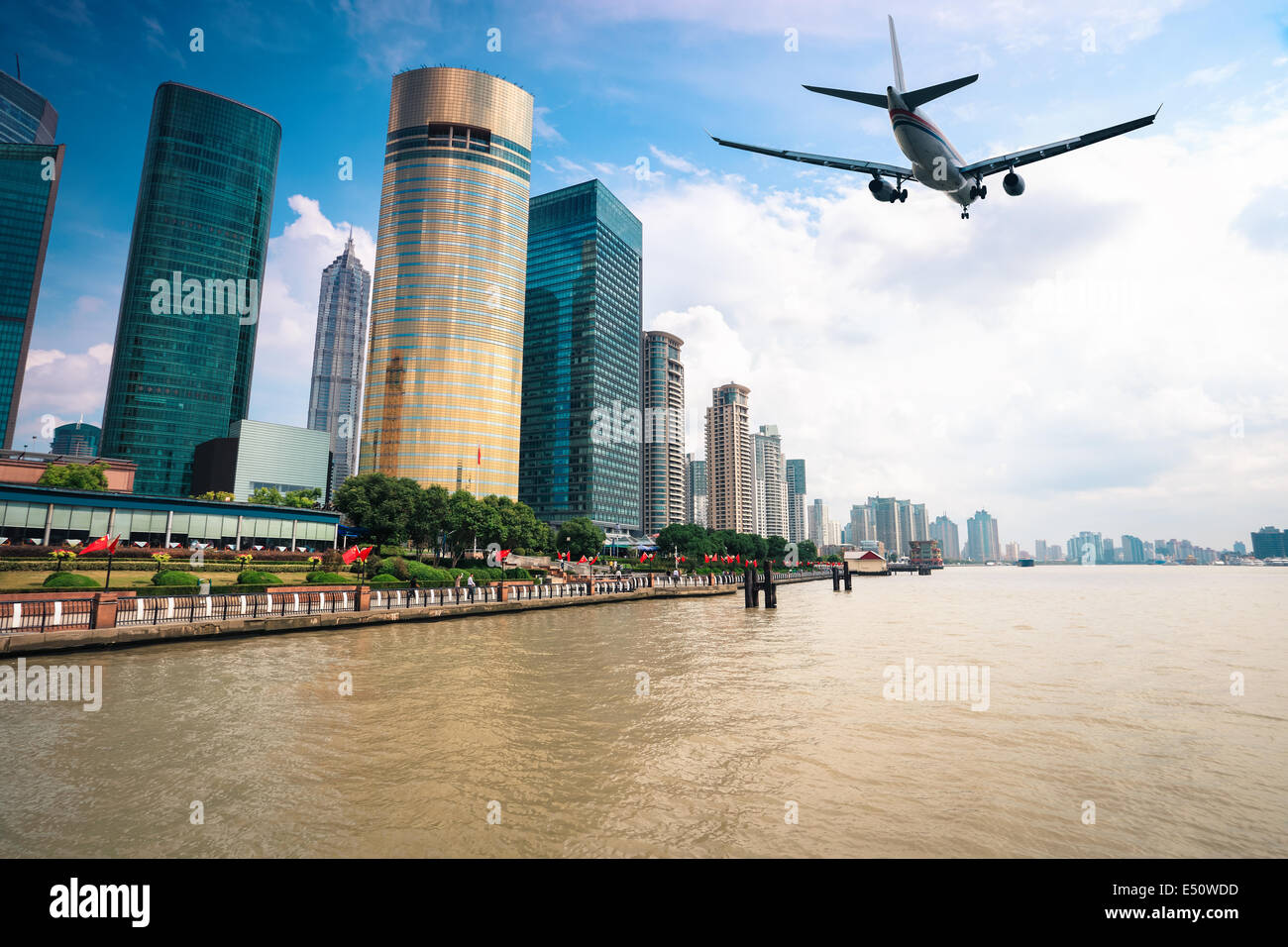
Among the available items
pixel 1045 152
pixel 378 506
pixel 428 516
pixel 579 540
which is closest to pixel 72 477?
pixel 378 506

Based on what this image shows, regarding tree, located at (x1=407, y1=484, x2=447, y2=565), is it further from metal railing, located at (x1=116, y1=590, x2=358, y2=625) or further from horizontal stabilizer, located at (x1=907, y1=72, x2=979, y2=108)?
horizontal stabilizer, located at (x1=907, y1=72, x2=979, y2=108)

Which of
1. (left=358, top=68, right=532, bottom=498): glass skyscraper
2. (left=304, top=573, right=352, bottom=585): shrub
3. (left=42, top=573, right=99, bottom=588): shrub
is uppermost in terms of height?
(left=358, top=68, right=532, bottom=498): glass skyscraper

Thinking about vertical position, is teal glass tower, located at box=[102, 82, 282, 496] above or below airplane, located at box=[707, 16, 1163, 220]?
above

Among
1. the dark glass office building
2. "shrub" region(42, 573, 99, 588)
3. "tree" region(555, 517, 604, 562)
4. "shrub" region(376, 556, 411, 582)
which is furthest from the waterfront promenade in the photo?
the dark glass office building

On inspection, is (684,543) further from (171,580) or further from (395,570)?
(171,580)
